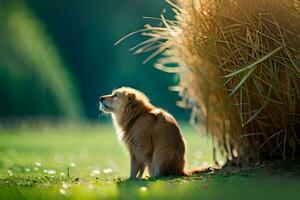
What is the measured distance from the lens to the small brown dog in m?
7.52

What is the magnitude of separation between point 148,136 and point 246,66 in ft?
4.19

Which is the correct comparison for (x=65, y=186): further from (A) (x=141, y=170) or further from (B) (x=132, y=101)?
(B) (x=132, y=101)

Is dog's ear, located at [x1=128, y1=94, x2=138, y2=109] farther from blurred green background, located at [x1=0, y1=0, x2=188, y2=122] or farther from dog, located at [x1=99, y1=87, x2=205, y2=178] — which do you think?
blurred green background, located at [x1=0, y1=0, x2=188, y2=122]

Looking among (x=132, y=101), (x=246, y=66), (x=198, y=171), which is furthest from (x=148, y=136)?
(x=246, y=66)

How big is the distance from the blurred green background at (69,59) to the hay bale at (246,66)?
1029 centimetres

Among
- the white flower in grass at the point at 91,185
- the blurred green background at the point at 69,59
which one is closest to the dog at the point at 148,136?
the white flower in grass at the point at 91,185

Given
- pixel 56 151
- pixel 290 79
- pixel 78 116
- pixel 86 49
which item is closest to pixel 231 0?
pixel 290 79

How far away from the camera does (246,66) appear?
727cm

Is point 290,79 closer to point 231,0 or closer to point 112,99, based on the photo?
point 231,0

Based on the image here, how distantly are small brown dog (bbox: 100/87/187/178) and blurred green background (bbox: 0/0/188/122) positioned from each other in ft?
34.8

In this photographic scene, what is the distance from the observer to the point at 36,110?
61.5 feet

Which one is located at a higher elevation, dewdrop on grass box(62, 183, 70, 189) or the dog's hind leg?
the dog's hind leg

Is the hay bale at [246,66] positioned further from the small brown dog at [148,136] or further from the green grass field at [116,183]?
the green grass field at [116,183]

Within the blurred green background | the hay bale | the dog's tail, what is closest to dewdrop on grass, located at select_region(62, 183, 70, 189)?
the dog's tail
